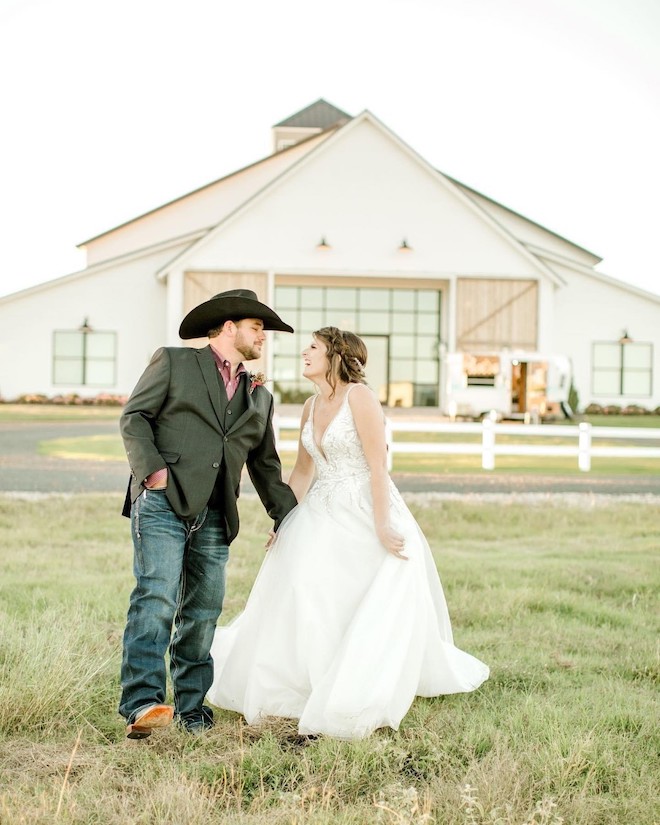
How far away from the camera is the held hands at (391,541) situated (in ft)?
14.3

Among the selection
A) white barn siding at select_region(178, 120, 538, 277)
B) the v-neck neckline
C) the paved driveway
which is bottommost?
the paved driveway

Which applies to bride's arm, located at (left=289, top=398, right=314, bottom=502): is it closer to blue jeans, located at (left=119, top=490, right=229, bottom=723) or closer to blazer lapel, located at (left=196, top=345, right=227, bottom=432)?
blue jeans, located at (left=119, top=490, right=229, bottom=723)

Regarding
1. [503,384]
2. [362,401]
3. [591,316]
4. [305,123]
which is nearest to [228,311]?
[362,401]

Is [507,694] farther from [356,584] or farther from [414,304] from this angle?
[414,304]

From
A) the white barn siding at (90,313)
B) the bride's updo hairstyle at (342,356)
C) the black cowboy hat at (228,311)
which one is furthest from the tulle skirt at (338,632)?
the white barn siding at (90,313)

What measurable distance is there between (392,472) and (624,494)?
3384 millimetres

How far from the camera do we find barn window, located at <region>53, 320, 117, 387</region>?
27.7 m

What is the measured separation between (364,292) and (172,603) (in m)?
24.9

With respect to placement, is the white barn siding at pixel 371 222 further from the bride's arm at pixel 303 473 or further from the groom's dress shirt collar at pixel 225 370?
the groom's dress shirt collar at pixel 225 370

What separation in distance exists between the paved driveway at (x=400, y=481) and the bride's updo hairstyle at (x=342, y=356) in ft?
25.2

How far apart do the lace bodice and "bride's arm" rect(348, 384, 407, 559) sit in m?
0.05

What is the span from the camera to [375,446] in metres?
4.49

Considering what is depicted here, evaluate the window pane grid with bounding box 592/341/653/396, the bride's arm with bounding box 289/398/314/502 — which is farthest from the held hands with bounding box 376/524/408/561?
the window pane grid with bounding box 592/341/653/396

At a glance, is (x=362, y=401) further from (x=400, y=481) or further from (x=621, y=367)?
(x=621, y=367)
